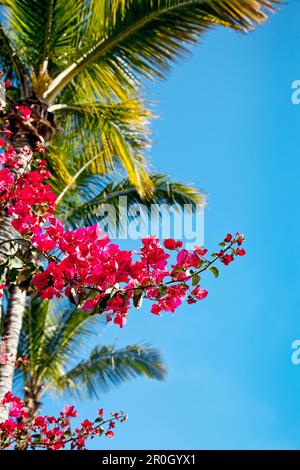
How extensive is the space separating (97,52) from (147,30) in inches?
21.2

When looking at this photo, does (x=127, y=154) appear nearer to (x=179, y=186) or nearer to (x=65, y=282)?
(x=179, y=186)

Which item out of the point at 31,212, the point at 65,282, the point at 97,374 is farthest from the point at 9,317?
the point at 97,374

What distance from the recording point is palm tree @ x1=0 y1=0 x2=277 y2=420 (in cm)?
505

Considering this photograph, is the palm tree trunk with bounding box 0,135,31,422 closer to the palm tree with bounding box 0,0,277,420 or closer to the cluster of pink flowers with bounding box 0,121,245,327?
the palm tree with bounding box 0,0,277,420

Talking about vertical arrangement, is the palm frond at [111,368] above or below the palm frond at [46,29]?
below

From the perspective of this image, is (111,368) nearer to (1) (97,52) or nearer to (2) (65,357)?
(2) (65,357)

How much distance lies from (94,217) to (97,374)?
3173 millimetres

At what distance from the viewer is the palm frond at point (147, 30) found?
16.4ft

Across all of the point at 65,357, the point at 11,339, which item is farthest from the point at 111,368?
the point at 11,339

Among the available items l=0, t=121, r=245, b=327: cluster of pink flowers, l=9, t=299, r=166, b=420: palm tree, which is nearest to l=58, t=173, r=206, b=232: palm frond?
l=9, t=299, r=166, b=420: palm tree

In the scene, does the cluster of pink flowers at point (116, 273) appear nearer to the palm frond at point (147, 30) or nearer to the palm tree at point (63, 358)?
the palm frond at point (147, 30)

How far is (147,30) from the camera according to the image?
5.20 meters

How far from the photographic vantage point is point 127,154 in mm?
5723

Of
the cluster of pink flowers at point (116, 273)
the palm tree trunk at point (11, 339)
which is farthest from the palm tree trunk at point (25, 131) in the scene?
the cluster of pink flowers at point (116, 273)
